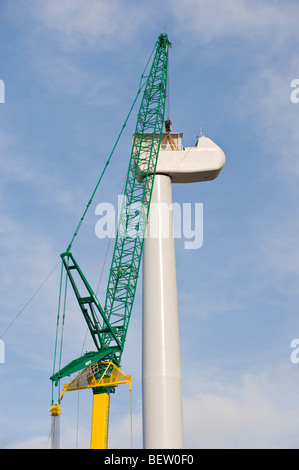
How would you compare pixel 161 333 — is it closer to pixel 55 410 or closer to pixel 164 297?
pixel 164 297

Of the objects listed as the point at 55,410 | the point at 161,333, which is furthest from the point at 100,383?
the point at 161,333

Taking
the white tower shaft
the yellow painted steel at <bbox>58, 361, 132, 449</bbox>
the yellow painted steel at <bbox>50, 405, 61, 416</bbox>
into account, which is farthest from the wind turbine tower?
the yellow painted steel at <bbox>50, 405, 61, 416</bbox>

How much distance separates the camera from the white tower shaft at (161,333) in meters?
53.7

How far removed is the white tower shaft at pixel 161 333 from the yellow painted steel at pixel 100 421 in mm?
7964

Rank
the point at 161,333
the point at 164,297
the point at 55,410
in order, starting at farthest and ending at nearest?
the point at 55,410 → the point at 164,297 → the point at 161,333

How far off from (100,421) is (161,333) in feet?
38.8

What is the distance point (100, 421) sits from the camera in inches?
2411

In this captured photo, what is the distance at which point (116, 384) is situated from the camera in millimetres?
64438

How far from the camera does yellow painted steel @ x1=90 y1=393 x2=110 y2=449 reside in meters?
60.3

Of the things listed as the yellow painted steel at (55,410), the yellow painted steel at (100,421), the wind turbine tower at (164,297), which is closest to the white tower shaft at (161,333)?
the wind turbine tower at (164,297)

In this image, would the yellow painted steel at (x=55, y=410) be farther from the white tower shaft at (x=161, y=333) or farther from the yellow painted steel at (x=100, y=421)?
the white tower shaft at (x=161, y=333)
